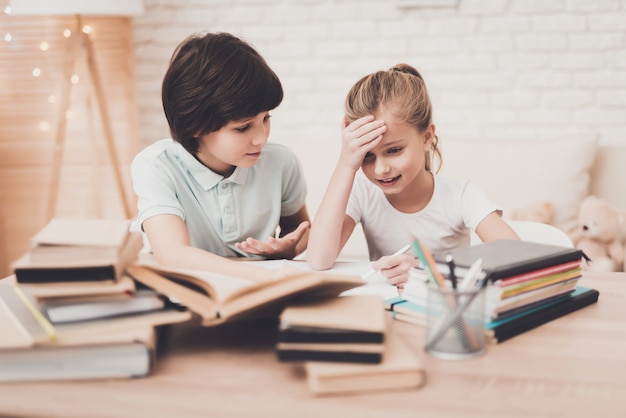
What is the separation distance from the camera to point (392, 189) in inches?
55.7

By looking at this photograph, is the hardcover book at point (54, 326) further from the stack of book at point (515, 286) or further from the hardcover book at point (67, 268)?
the stack of book at point (515, 286)

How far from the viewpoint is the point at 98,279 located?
80 centimetres

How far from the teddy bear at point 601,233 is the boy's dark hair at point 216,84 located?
130cm

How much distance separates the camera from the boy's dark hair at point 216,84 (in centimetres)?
136

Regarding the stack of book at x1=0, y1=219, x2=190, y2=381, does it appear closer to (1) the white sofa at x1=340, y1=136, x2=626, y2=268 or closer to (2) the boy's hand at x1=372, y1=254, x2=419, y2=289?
(2) the boy's hand at x1=372, y1=254, x2=419, y2=289

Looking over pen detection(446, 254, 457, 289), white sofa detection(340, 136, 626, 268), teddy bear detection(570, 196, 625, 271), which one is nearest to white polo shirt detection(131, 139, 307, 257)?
pen detection(446, 254, 457, 289)

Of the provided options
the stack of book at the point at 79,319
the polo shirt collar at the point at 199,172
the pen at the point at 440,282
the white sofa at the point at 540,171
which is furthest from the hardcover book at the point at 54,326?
the white sofa at the point at 540,171

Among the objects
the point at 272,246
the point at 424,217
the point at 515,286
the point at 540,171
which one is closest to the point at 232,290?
the point at 515,286

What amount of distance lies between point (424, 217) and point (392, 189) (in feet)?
0.58

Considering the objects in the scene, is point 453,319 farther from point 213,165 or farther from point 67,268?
point 213,165

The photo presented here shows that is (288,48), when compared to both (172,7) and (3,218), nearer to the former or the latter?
(172,7)

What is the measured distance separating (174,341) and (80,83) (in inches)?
94.2

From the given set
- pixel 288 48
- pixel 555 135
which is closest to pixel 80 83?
pixel 288 48

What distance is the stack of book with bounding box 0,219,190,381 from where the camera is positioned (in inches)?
30.5
